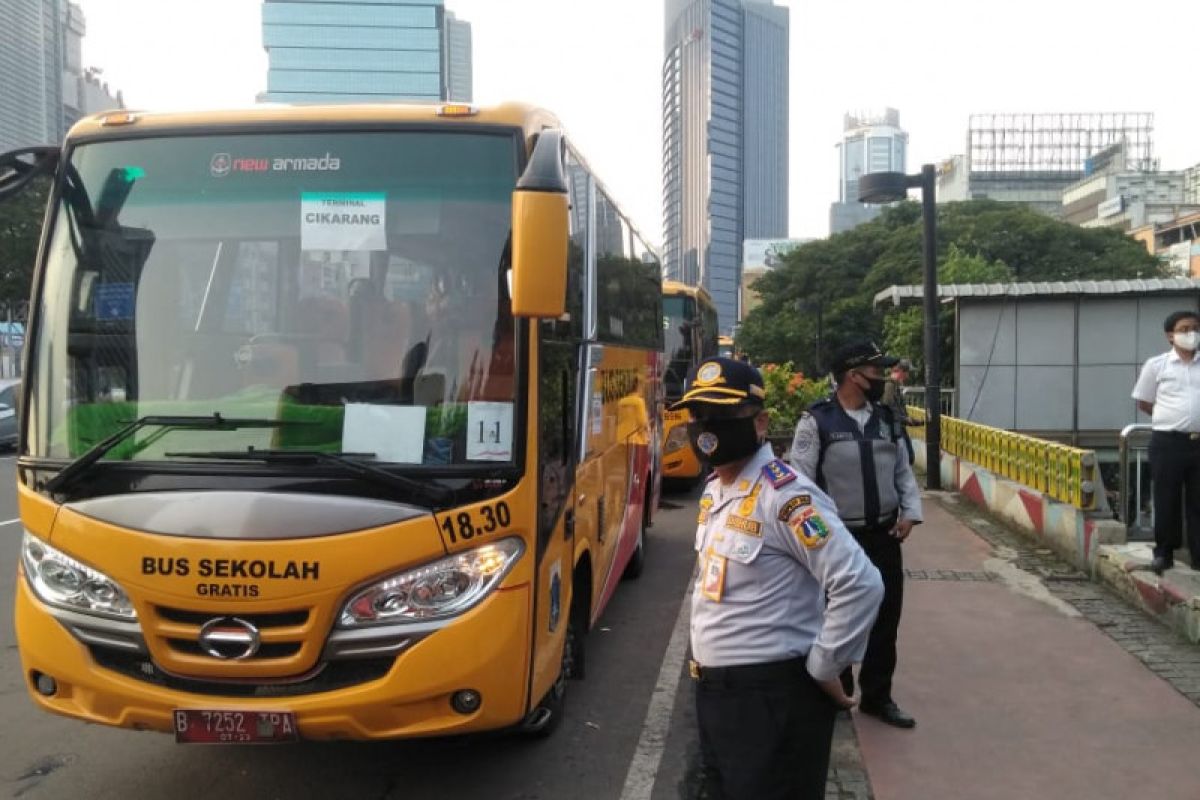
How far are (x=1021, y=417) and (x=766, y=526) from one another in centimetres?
1233

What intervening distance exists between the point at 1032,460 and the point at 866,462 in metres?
5.27

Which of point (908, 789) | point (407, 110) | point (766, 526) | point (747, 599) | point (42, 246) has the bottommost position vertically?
point (908, 789)

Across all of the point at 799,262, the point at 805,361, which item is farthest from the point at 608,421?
the point at 799,262

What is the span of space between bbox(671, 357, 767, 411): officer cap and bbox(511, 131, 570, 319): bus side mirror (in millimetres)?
857

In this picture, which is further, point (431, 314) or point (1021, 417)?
point (1021, 417)

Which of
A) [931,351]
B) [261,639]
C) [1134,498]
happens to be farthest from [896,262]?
[261,639]

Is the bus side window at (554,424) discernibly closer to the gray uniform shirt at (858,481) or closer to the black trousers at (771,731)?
the gray uniform shirt at (858,481)

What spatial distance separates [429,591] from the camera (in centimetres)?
329

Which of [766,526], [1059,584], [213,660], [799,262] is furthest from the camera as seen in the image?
[799,262]

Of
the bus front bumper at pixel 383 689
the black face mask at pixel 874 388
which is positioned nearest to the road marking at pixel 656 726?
the bus front bumper at pixel 383 689

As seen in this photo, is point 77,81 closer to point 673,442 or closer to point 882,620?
point 673,442

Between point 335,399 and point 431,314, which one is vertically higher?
point 431,314

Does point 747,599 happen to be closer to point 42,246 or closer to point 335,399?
point 335,399

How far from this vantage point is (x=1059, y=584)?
715cm
